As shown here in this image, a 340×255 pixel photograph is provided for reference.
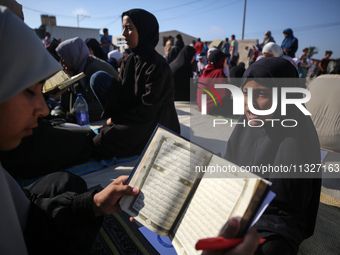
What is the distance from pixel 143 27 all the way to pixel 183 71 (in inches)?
128

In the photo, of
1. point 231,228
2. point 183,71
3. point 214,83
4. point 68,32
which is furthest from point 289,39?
point 68,32

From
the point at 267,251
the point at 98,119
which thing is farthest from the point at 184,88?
the point at 267,251

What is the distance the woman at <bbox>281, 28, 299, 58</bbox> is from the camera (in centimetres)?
614

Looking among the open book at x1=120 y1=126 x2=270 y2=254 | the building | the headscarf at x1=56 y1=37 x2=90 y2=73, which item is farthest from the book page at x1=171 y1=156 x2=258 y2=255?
the building

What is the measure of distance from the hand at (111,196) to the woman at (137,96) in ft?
5.05

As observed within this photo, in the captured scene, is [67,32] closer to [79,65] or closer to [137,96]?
[79,65]

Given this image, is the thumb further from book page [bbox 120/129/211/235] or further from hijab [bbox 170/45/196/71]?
hijab [bbox 170/45/196/71]

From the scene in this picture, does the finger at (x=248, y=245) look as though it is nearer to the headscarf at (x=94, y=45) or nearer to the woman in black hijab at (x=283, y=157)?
the woman in black hijab at (x=283, y=157)

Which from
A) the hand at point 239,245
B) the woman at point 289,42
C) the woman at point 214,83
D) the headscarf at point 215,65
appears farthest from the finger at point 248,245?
the woman at point 289,42

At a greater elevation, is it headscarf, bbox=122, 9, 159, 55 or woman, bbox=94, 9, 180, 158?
headscarf, bbox=122, 9, 159, 55

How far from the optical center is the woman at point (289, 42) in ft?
20.2

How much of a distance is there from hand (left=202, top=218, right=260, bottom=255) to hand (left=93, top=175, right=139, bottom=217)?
42cm

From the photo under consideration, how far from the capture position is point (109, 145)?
8.35ft

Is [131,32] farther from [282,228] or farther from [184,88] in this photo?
[184,88]
